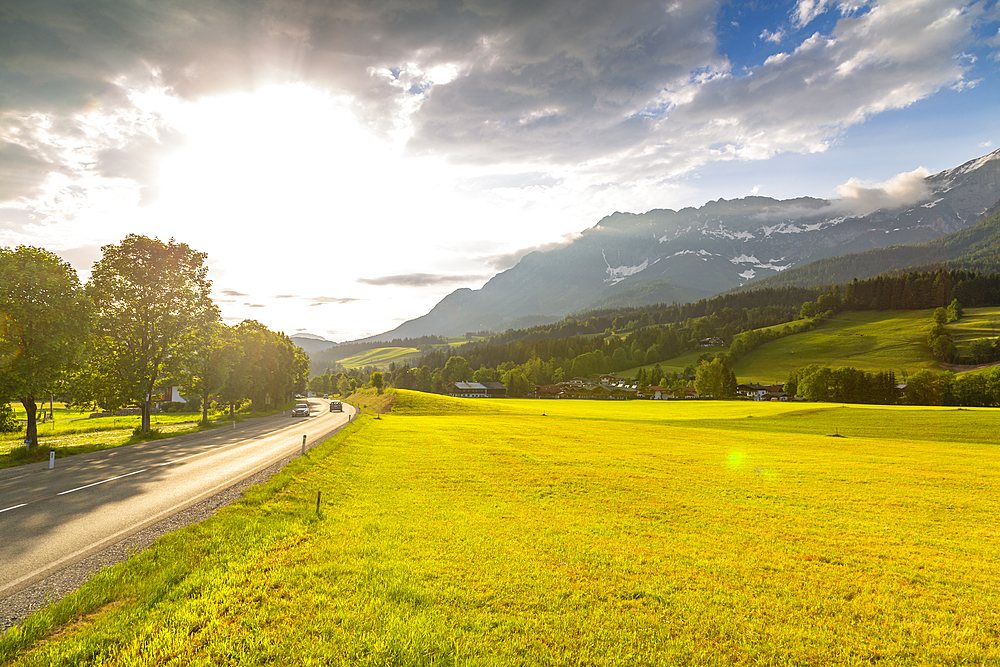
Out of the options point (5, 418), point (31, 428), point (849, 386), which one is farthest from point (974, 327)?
point (5, 418)

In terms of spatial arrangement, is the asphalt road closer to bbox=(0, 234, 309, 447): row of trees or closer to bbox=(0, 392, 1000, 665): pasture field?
bbox=(0, 392, 1000, 665): pasture field

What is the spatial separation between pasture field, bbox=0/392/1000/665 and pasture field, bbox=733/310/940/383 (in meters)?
162

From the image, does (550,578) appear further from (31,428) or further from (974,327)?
(974,327)

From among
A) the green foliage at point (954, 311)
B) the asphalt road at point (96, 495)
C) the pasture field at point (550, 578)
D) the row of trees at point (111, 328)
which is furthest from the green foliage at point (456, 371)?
the green foliage at point (954, 311)

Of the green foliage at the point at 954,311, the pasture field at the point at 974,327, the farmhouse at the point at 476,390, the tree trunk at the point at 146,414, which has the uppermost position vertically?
the green foliage at the point at 954,311

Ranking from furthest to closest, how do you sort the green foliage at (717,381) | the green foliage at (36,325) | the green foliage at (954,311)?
the green foliage at (954,311) → the green foliage at (717,381) → the green foliage at (36,325)

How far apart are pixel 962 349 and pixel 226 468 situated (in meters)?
206

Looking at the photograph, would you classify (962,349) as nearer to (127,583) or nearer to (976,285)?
(976,285)

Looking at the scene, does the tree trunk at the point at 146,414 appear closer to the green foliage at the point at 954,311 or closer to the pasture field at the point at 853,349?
the pasture field at the point at 853,349

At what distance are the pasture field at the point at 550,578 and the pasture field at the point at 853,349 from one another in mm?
161504

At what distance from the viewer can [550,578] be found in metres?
8.94

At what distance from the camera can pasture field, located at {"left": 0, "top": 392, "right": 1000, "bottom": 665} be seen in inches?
256

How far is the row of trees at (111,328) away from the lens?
25875mm

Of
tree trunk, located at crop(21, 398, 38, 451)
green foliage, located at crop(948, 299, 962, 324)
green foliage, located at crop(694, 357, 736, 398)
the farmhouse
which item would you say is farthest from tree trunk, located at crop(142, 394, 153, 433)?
green foliage, located at crop(948, 299, 962, 324)
